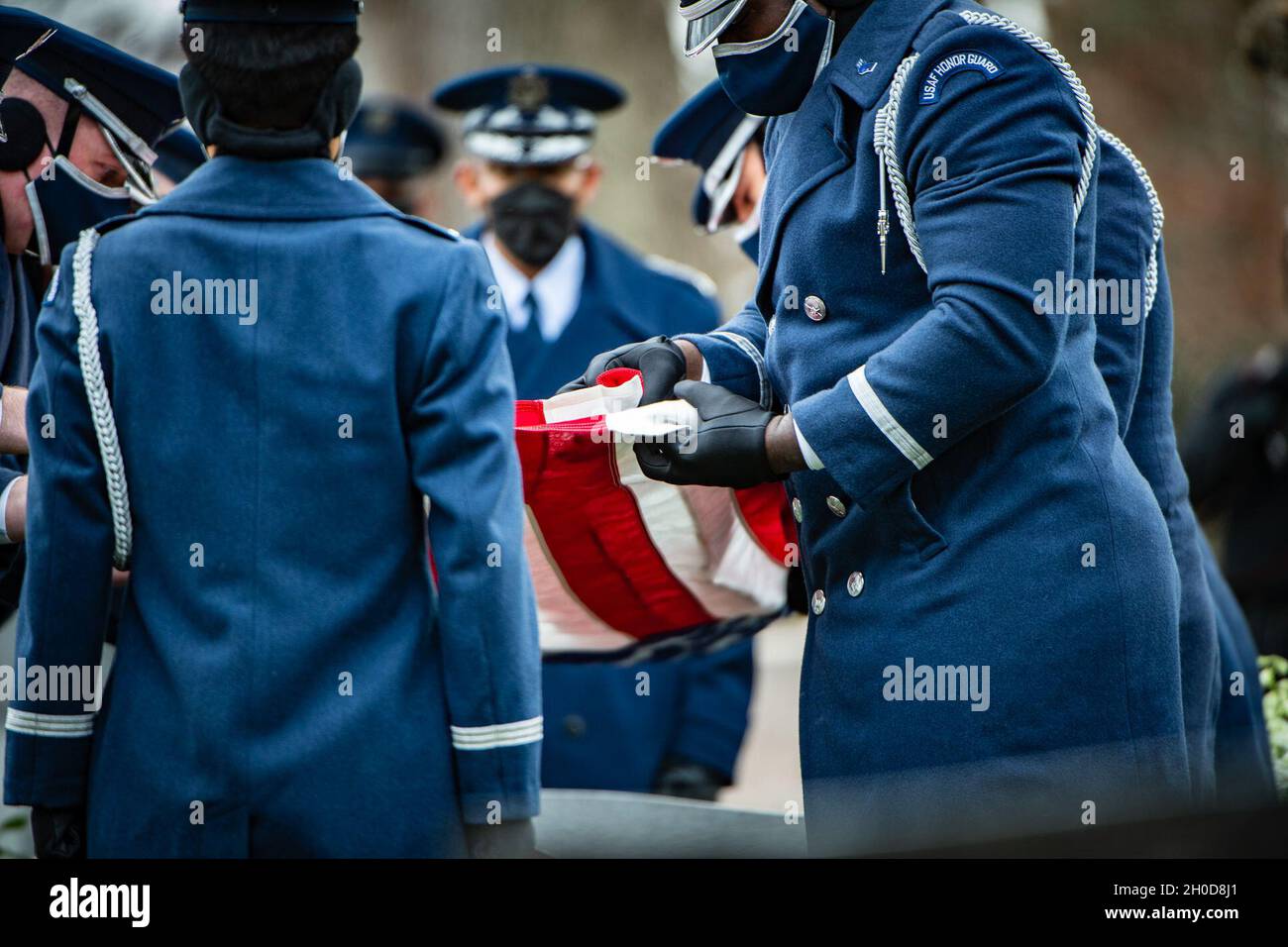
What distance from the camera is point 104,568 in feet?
8.02

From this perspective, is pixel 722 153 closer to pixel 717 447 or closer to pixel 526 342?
pixel 526 342

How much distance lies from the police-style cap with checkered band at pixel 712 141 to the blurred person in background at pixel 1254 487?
7.11ft

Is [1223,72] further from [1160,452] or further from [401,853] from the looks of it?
[401,853]

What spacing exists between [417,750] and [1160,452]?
1.37m

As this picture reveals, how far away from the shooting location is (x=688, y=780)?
15.8 ft

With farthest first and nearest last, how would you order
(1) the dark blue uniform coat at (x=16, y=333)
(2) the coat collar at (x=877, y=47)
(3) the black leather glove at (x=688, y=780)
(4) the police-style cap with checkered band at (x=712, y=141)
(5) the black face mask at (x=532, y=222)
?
(5) the black face mask at (x=532, y=222) < (3) the black leather glove at (x=688, y=780) < (4) the police-style cap with checkered band at (x=712, y=141) < (1) the dark blue uniform coat at (x=16, y=333) < (2) the coat collar at (x=877, y=47)

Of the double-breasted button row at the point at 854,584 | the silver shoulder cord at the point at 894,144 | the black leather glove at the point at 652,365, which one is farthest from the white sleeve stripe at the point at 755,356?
the silver shoulder cord at the point at 894,144

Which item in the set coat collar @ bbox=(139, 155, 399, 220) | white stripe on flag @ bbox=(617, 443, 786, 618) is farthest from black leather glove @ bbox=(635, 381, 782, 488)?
coat collar @ bbox=(139, 155, 399, 220)

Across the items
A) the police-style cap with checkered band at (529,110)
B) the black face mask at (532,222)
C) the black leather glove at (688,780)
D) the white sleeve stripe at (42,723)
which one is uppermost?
the police-style cap with checkered band at (529,110)

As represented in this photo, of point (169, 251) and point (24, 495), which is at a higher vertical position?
point (169, 251)

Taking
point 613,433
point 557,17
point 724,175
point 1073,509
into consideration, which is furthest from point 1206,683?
point 557,17

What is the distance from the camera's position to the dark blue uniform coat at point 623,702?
4859 mm

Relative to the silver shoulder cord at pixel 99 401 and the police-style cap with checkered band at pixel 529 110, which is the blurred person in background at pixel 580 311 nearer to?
the police-style cap with checkered band at pixel 529 110

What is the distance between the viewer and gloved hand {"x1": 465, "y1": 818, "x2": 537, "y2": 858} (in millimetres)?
2451
